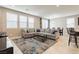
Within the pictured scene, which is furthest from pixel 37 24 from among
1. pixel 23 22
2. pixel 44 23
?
pixel 23 22

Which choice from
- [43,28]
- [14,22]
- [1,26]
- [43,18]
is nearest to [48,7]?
[43,18]

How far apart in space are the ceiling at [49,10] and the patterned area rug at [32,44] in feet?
1.86

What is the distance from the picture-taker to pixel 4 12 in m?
1.43

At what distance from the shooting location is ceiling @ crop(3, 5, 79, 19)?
4.93 feet

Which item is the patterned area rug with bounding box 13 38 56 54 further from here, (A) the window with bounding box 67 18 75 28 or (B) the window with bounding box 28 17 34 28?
(A) the window with bounding box 67 18 75 28

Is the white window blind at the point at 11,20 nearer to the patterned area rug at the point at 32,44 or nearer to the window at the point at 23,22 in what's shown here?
the window at the point at 23,22

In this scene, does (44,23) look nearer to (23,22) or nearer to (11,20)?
(23,22)

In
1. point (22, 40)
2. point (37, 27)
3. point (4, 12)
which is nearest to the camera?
point (4, 12)

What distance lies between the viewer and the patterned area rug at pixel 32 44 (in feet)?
5.53

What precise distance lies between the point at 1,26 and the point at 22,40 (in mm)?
467

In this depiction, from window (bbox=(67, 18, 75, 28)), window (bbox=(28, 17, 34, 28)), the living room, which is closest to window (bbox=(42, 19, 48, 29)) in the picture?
the living room

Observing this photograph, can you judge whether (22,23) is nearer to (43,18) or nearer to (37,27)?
(37,27)

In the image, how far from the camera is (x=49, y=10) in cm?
165

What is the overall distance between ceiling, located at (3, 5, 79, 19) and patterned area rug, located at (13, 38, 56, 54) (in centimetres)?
57
